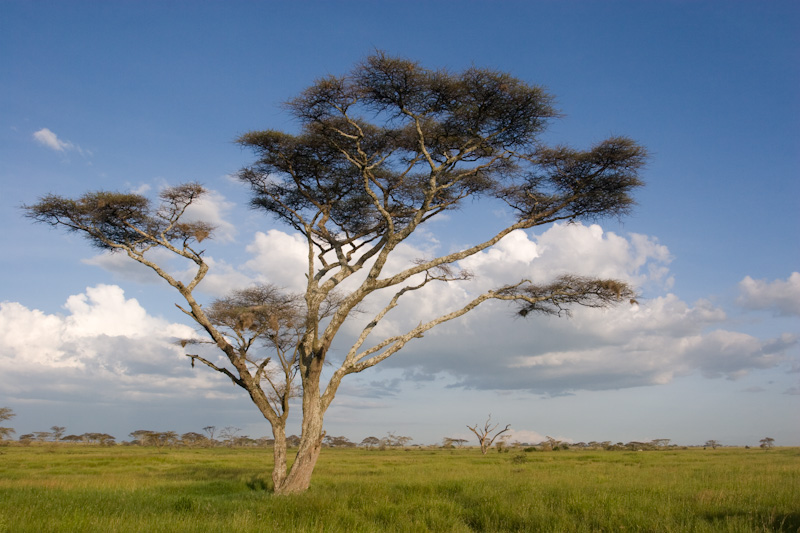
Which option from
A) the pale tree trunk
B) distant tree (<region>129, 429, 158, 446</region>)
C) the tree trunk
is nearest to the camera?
the pale tree trunk

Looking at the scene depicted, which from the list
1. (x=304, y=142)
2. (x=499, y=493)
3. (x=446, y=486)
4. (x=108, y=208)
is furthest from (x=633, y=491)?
(x=108, y=208)

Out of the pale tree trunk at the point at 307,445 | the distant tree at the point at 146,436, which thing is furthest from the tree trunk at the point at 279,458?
the distant tree at the point at 146,436

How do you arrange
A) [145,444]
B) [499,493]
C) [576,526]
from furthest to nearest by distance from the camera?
[145,444]
[499,493]
[576,526]

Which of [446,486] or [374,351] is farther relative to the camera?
[374,351]

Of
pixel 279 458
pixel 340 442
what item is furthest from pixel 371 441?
pixel 279 458

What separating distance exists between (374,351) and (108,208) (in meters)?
9.56

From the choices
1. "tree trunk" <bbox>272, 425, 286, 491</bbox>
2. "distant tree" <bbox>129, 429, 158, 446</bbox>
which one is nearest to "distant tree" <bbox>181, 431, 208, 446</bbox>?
"distant tree" <bbox>129, 429, 158, 446</bbox>

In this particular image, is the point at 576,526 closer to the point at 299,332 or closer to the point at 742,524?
the point at 742,524

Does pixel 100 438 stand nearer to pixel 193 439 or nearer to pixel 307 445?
pixel 193 439

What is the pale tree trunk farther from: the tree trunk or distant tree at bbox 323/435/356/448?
distant tree at bbox 323/435/356/448

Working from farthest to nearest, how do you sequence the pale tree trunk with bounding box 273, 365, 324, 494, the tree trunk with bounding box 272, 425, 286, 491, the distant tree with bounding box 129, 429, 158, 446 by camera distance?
the distant tree with bounding box 129, 429, 158, 446 → the tree trunk with bounding box 272, 425, 286, 491 → the pale tree trunk with bounding box 273, 365, 324, 494

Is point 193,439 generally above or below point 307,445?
below

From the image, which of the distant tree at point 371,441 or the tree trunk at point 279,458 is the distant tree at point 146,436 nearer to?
the distant tree at point 371,441

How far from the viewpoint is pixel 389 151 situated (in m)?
15.5
